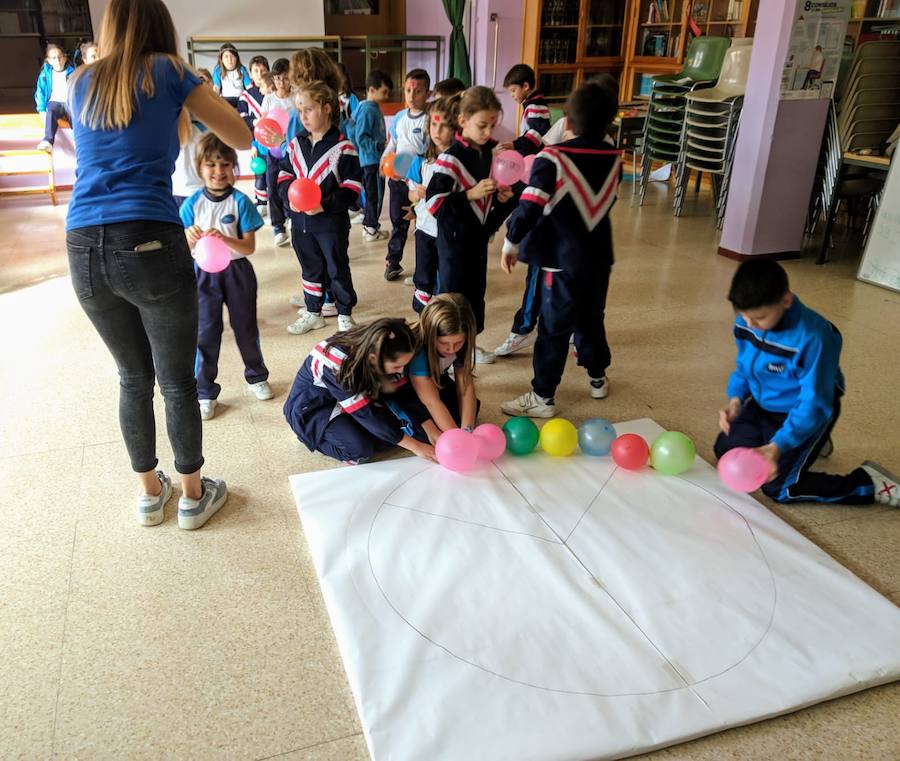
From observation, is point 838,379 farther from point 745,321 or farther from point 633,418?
point 633,418

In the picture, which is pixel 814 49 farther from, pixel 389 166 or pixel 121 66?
pixel 121 66

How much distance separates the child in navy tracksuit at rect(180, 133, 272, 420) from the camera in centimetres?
264

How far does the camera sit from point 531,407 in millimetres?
2855

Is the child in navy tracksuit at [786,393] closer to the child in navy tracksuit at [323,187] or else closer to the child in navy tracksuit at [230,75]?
the child in navy tracksuit at [323,187]

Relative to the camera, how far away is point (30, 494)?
231 centimetres

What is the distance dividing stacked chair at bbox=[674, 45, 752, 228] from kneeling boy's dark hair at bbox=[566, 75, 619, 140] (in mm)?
3433

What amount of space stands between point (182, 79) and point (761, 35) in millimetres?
4031

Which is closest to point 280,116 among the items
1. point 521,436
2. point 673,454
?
point 521,436

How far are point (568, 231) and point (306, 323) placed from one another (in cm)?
153

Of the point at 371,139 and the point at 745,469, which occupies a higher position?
the point at 371,139

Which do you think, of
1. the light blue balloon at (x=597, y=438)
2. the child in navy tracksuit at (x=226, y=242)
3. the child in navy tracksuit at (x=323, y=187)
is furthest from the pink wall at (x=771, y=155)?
the child in navy tracksuit at (x=226, y=242)

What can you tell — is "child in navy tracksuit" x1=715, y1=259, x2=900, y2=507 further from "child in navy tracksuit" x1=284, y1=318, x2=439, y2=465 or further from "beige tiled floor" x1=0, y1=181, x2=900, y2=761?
"child in navy tracksuit" x1=284, y1=318, x2=439, y2=465

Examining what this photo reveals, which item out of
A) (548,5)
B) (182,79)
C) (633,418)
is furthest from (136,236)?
(548,5)

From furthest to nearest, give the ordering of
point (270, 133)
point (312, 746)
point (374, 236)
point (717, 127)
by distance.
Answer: point (717, 127) → point (374, 236) → point (270, 133) → point (312, 746)
